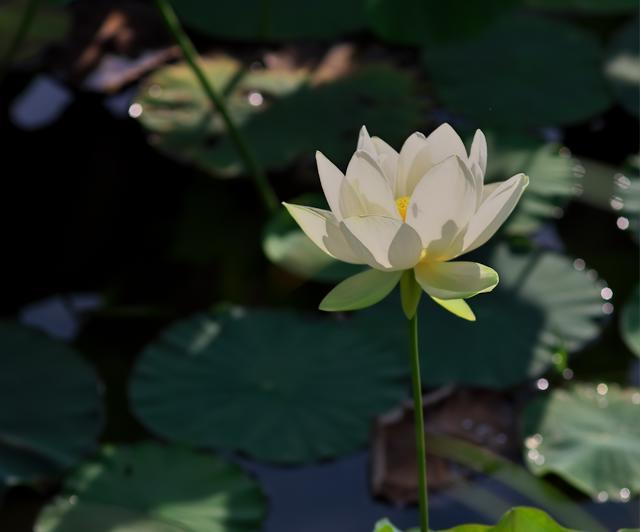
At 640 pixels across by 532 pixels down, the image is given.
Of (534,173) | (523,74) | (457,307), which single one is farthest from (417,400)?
(523,74)

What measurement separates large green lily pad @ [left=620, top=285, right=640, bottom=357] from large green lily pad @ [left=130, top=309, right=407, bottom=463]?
36cm

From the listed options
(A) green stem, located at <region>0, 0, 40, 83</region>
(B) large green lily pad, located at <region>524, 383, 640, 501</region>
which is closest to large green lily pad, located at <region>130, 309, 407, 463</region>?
(B) large green lily pad, located at <region>524, 383, 640, 501</region>

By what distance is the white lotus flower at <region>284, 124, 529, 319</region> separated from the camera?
871 mm

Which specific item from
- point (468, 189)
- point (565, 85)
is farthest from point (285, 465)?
point (565, 85)

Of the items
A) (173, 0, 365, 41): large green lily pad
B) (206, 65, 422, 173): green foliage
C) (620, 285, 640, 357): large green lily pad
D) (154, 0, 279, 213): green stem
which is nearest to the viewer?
(620, 285, 640, 357): large green lily pad

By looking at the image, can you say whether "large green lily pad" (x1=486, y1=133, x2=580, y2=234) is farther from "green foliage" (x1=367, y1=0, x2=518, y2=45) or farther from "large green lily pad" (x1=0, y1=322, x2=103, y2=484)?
"large green lily pad" (x1=0, y1=322, x2=103, y2=484)

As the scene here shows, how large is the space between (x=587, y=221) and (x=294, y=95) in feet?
2.20

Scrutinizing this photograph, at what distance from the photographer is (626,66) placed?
2.39 m

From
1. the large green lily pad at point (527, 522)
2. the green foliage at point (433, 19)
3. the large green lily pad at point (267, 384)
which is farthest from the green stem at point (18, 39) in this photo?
the large green lily pad at point (527, 522)

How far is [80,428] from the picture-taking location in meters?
1.63

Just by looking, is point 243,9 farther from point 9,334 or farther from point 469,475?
point 469,475

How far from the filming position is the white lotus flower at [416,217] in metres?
0.87

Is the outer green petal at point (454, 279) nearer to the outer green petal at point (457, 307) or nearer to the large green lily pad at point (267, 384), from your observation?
the outer green petal at point (457, 307)

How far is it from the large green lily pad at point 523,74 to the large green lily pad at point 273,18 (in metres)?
0.22
